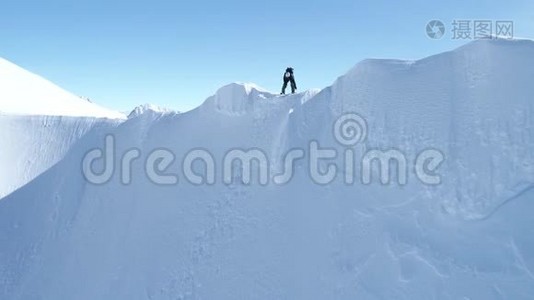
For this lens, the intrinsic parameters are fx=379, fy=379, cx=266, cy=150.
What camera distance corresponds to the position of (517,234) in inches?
298

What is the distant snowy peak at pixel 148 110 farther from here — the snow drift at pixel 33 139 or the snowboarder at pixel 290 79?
the snowboarder at pixel 290 79

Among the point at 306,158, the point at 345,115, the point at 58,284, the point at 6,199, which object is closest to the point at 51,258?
the point at 58,284

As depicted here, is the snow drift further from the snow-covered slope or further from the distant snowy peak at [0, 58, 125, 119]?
the snow-covered slope

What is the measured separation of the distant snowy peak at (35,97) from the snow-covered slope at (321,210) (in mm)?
9357

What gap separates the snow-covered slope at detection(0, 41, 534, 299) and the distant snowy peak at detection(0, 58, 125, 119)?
9.36 m

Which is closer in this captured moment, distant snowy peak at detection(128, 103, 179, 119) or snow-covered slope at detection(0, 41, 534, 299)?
snow-covered slope at detection(0, 41, 534, 299)

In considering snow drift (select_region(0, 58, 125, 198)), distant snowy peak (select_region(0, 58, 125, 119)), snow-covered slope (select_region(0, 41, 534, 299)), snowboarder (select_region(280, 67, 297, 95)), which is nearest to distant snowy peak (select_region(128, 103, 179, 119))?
snow-covered slope (select_region(0, 41, 534, 299))

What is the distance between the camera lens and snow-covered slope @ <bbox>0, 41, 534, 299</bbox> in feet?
25.7

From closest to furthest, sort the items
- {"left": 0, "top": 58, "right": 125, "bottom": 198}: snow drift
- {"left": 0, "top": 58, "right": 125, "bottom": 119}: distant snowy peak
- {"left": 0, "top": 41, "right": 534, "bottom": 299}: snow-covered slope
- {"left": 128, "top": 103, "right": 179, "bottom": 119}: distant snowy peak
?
{"left": 0, "top": 41, "right": 534, "bottom": 299}: snow-covered slope → {"left": 128, "top": 103, "right": 179, "bottom": 119}: distant snowy peak → {"left": 0, "top": 58, "right": 125, "bottom": 198}: snow drift → {"left": 0, "top": 58, "right": 125, "bottom": 119}: distant snowy peak

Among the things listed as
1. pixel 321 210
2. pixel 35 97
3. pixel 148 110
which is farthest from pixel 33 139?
pixel 321 210

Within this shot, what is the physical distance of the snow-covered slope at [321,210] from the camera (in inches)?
309

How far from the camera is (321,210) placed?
941cm

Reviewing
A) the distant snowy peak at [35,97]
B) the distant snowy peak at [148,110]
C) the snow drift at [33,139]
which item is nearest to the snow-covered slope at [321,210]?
the distant snowy peak at [148,110]

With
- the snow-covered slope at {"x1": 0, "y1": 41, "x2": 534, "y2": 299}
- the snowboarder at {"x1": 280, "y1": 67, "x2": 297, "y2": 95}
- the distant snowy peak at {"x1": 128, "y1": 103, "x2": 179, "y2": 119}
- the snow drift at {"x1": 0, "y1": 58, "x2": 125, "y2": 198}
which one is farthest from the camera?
the snow drift at {"x1": 0, "y1": 58, "x2": 125, "y2": 198}
